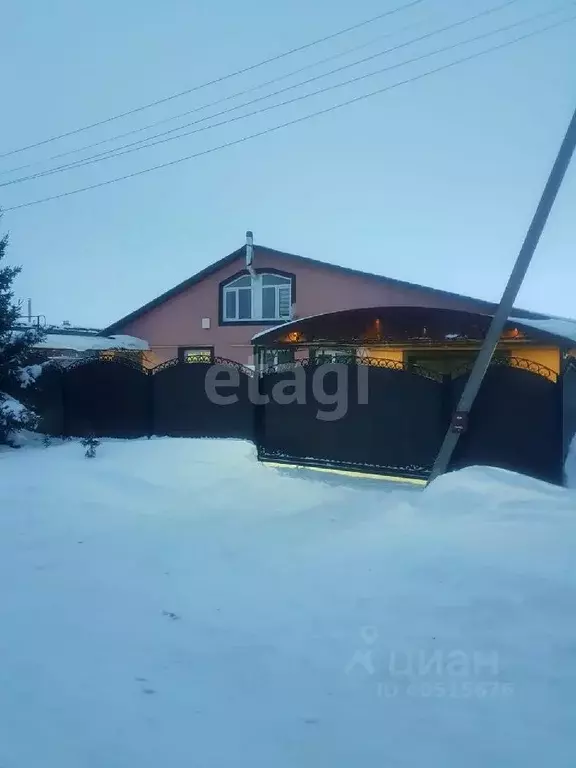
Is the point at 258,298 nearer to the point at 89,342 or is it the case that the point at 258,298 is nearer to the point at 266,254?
the point at 266,254

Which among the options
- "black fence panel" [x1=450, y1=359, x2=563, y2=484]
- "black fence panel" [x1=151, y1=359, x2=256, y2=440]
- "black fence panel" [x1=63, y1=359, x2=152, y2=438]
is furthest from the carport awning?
"black fence panel" [x1=450, y1=359, x2=563, y2=484]

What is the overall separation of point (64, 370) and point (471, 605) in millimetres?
10963

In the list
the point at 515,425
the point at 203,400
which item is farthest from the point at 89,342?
the point at 515,425

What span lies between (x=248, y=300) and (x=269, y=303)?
2.90 feet

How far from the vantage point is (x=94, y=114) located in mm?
21156

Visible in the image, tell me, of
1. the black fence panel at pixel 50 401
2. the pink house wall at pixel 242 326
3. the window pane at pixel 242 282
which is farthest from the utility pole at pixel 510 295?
the window pane at pixel 242 282

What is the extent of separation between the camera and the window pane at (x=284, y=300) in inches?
811

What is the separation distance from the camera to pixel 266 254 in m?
20.9

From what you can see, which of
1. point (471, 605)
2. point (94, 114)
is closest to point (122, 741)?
point (471, 605)

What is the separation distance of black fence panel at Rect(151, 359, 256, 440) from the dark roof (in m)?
7.71

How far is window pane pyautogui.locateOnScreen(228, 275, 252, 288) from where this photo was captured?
21.4 m

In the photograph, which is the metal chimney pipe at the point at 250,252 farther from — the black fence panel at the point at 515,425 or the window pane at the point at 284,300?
the black fence panel at the point at 515,425

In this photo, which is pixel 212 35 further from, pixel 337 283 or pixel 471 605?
pixel 471 605

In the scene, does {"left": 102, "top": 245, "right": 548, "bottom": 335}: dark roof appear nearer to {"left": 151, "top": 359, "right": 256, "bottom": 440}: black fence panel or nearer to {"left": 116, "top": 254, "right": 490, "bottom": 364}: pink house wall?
{"left": 116, "top": 254, "right": 490, "bottom": 364}: pink house wall
